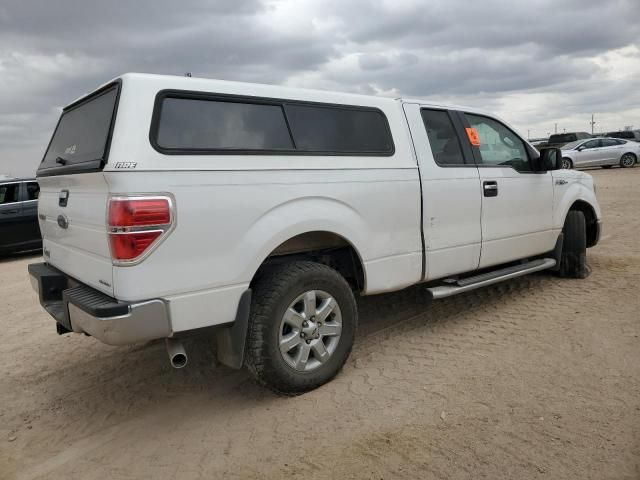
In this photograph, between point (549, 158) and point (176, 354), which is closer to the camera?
point (176, 354)

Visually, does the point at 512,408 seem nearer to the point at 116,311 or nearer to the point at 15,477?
the point at 116,311

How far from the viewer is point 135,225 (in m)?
2.68

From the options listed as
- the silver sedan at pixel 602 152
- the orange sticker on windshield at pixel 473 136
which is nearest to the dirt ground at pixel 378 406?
the orange sticker on windshield at pixel 473 136

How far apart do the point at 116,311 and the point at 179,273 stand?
14.6 inches

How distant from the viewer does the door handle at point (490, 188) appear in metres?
4.56

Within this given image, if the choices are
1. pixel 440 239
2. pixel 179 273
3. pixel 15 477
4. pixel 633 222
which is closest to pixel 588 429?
pixel 440 239

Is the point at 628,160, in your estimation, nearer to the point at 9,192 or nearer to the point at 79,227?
the point at 9,192

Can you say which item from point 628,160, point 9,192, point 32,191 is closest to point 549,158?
point 32,191

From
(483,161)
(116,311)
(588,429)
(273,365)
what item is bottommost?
(588,429)

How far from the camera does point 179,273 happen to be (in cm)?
283

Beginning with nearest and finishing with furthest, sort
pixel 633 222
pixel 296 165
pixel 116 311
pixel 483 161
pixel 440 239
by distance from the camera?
pixel 116 311, pixel 296 165, pixel 440 239, pixel 483 161, pixel 633 222

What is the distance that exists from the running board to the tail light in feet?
7.62

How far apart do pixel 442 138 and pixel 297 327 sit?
2.15 metres

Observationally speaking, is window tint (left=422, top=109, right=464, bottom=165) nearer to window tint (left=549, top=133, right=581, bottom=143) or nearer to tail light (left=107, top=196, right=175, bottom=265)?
tail light (left=107, top=196, right=175, bottom=265)
